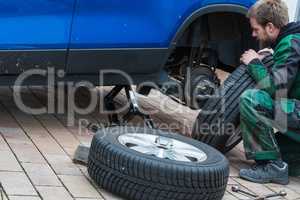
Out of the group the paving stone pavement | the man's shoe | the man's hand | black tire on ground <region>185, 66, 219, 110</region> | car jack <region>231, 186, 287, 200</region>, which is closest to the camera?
the paving stone pavement

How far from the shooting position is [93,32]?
436cm

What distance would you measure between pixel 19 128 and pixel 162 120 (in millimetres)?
1386

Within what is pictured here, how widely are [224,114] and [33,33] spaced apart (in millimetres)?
1424

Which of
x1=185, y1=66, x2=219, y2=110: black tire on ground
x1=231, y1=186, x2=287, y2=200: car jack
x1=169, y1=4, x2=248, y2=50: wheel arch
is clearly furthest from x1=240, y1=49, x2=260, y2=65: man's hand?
x1=231, y1=186, x2=287, y2=200: car jack

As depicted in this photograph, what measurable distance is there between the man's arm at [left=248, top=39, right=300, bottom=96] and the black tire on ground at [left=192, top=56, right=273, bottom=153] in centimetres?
21

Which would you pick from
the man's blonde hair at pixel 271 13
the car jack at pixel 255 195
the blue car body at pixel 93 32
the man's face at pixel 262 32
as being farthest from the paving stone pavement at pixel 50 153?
the man's blonde hair at pixel 271 13

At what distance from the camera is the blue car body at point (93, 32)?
4133 mm

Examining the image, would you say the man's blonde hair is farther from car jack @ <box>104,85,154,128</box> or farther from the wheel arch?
car jack @ <box>104,85,154,128</box>

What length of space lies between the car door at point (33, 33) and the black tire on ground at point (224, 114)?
43.0 inches

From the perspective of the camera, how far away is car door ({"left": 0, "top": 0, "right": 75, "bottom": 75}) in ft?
13.4

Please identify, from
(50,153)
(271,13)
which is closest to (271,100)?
(271,13)

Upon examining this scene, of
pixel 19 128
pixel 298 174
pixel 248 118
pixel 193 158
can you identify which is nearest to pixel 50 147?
pixel 19 128

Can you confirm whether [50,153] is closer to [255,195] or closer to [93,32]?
[93,32]

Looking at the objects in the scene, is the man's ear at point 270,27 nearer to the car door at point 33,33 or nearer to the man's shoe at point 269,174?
the man's shoe at point 269,174
